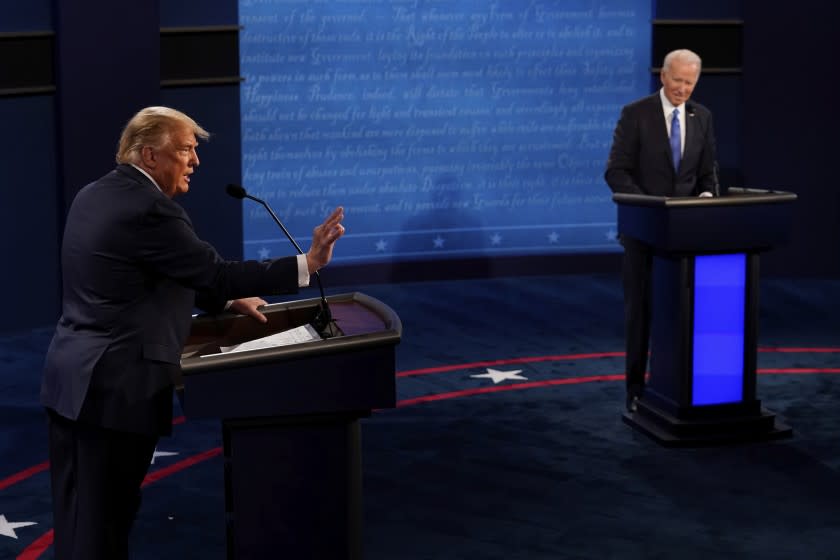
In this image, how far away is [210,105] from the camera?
8.53 m

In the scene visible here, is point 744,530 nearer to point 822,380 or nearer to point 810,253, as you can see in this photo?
point 822,380

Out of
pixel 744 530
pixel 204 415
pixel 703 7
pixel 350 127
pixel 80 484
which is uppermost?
pixel 703 7

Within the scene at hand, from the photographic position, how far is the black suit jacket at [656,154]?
6082mm

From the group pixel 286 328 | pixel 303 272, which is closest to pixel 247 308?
pixel 286 328

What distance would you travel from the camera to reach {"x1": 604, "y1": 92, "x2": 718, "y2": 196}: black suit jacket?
20.0 feet

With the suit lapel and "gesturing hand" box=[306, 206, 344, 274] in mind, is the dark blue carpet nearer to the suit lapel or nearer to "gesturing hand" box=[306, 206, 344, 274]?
"gesturing hand" box=[306, 206, 344, 274]

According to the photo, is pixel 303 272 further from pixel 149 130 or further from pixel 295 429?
pixel 149 130

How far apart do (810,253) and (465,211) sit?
2465 millimetres

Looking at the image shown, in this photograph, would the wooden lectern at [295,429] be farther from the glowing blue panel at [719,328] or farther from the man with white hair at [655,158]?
the man with white hair at [655,158]

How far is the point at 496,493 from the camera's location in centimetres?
518

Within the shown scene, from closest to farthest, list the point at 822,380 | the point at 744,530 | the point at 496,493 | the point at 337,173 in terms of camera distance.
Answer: the point at 744,530
the point at 496,493
the point at 822,380
the point at 337,173

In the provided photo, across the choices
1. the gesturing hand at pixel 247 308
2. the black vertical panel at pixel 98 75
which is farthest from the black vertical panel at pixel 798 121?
the gesturing hand at pixel 247 308

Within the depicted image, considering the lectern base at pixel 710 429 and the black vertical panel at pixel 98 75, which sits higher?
the black vertical panel at pixel 98 75

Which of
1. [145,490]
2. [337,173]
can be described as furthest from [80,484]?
[337,173]
